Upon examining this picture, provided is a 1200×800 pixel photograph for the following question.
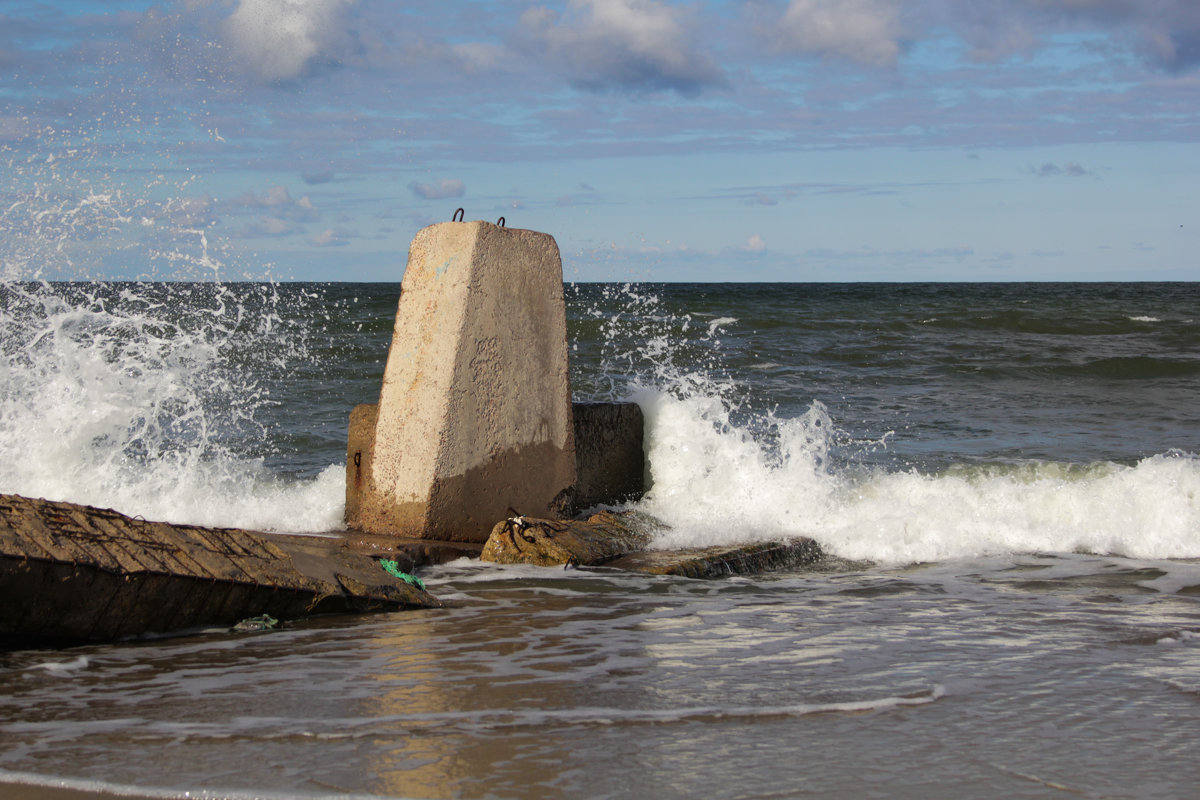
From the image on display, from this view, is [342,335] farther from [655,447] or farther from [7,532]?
[7,532]

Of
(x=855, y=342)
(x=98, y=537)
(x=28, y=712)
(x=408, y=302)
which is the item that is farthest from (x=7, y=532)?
(x=855, y=342)

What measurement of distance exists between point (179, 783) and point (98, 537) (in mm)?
1495

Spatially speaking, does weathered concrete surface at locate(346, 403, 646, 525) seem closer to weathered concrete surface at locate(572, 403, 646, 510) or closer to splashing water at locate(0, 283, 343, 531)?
weathered concrete surface at locate(572, 403, 646, 510)

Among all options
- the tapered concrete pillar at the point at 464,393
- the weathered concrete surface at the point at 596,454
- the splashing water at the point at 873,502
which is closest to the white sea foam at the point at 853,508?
the splashing water at the point at 873,502

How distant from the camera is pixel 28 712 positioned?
2943mm

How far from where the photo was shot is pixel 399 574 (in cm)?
468

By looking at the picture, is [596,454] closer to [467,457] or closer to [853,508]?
[467,457]

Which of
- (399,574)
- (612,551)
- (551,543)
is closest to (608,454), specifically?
(612,551)

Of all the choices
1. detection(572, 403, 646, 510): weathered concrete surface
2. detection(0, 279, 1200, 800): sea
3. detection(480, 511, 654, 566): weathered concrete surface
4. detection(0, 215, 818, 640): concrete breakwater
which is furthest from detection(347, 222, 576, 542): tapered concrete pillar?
detection(572, 403, 646, 510): weathered concrete surface

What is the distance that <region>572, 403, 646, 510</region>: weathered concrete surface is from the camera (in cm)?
599

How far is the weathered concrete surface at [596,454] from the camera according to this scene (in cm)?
550

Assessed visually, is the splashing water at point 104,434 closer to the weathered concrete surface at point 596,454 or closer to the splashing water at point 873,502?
the weathered concrete surface at point 596,454

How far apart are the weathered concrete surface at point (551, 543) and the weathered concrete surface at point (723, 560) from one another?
0.33 feet

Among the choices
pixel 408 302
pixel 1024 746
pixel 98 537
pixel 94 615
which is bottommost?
pixel 1024 746
